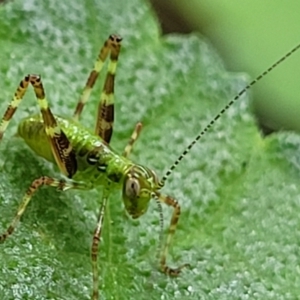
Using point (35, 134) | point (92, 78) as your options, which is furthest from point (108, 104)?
point (35, 134)

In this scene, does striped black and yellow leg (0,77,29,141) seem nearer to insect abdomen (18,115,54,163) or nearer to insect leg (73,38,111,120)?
insect abdomen (18,115,54,163)

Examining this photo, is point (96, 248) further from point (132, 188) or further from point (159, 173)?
point (159, 173)

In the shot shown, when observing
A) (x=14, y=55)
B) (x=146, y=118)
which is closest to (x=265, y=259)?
(x=146, y=118)

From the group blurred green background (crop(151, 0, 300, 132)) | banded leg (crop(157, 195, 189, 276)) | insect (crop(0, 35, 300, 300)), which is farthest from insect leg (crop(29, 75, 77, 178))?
blurred green background (crop(151, 0, 300, 132))

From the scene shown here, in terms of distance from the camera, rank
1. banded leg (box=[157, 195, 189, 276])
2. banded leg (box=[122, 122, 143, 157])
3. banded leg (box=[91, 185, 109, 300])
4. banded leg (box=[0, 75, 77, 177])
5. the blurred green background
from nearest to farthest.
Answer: banded leg (box=[91, 185, 109, 300]), banded leg (box=[157, 195, 189, 276]), banded leg (box=[0, 75, 77, 177]), banded leg (box=[122, 122, 143, 157]), the blurred green background

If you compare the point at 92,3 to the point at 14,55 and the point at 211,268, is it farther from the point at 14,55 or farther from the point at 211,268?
the point at 211,268

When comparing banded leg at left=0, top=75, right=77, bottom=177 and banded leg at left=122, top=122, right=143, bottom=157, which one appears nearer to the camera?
banded leg at left=0, top=75, right=77, bottom=177
